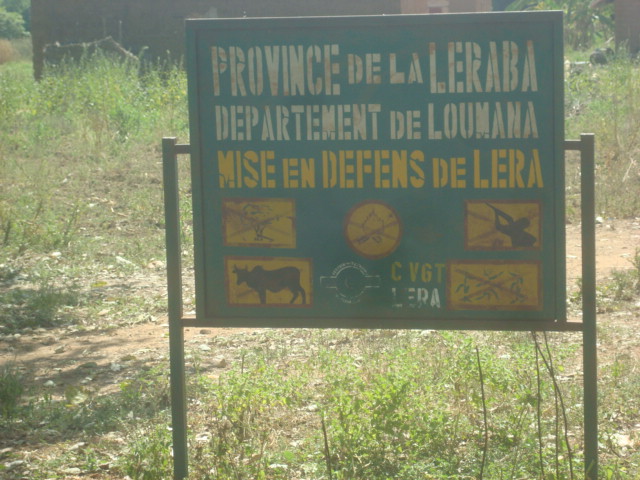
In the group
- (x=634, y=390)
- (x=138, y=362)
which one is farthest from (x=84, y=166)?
(x=634, y=390)

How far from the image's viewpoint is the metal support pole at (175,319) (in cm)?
376

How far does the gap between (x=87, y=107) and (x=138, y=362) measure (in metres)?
8.93

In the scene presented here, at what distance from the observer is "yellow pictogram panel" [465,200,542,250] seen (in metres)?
3.50

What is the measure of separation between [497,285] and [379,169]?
2.14ft

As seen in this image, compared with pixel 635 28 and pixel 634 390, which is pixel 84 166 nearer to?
pixel 634 390

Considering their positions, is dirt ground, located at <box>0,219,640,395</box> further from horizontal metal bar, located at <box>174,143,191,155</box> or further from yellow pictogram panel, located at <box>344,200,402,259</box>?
yellow pictogram panel, located at <box>344,200,402,259</box>

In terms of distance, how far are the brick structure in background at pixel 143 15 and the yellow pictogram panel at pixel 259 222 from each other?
17.5 meters

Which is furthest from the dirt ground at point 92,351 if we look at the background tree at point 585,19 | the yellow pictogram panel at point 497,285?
the background tree at point 585,19

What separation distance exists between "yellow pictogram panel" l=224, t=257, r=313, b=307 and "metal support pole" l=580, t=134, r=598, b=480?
3.59 feet

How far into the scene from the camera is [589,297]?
3.52 m

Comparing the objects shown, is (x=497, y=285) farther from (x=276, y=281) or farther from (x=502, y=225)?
(x=276, y=281)

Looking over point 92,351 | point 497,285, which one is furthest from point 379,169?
point 92,351

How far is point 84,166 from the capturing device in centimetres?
1159

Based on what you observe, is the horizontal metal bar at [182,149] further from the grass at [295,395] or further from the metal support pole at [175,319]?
the grass at [295,395]
